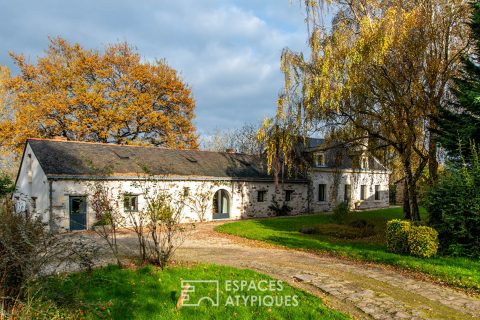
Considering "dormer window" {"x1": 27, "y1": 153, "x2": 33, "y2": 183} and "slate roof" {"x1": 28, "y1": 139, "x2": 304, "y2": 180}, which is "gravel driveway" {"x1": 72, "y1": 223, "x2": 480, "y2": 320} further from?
"dormer window" {"x1": 27, "y1": 153, "x2": 33, "y2": 183}

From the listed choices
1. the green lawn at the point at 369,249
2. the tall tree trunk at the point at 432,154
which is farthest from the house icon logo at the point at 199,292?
the tall tree trunk at the point at 432,154

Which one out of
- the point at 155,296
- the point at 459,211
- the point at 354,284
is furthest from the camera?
the point at 459,211

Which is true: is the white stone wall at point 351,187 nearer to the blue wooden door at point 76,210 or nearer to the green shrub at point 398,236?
the green shrub at point 398,236

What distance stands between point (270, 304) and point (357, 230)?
10.5 meters

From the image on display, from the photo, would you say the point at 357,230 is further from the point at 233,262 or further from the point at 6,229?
the point at 6,229

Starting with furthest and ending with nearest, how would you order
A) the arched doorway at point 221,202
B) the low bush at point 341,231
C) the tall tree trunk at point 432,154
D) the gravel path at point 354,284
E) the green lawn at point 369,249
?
1. the arched doorway at point 221,202
2. the low bush at point 341,231
3. the tall tree trunk at point 432,154
4. the green lawn at point 369,249
5. the gravel path at point 354,284

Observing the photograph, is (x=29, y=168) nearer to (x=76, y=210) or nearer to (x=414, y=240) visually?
(x=76, y=210)

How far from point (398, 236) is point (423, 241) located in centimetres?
79

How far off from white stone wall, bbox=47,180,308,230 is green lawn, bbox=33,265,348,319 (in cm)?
934

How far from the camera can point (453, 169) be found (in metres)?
11.1

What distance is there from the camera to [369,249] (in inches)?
456

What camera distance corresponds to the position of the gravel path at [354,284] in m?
6.25

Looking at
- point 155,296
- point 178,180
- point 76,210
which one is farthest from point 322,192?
point 155,296

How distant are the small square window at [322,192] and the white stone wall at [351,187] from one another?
21 cm
